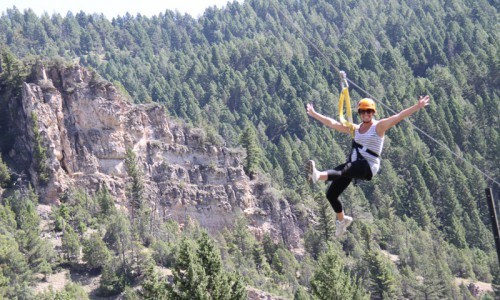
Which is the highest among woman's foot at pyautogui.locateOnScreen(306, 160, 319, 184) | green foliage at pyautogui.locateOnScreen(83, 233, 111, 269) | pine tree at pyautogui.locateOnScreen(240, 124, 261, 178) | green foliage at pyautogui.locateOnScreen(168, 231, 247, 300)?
pine tree at pyautogui.locateOnScreen(240, 124, 261, 178)

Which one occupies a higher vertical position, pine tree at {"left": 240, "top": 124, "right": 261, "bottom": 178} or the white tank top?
pine tree at {"left": 240, "top": 124, "right": 261, "bottom": 178}

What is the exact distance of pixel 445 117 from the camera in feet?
407

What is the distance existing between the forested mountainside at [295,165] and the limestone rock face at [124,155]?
0.90m

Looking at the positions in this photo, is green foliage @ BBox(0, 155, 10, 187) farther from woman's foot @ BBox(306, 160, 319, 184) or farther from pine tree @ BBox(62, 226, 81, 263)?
woman's foot @ BBox(306, 160, 319, 184)

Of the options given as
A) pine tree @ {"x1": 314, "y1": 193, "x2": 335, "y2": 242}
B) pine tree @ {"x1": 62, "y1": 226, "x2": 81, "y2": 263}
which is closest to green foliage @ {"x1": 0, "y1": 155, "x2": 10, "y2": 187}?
pine tree @ {"x1": 62, "y1": 226, "x2": 81, "y2": 263}

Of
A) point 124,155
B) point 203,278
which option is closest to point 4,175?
point 124,155

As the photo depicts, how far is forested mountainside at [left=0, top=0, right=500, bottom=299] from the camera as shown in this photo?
58.0 metres

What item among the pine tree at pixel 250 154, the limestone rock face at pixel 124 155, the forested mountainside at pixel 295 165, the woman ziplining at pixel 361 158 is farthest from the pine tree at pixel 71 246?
the woman ziplining at pixel 361 158

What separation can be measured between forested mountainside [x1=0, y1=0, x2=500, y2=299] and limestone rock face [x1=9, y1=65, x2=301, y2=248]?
2.96ft

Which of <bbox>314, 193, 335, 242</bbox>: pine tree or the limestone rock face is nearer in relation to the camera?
the limestone rock face

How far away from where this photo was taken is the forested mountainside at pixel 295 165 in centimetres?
5803

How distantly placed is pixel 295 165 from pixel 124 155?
42.3 m

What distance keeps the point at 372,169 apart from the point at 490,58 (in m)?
133

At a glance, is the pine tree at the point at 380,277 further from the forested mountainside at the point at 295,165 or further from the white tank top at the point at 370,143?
the white tank top at the point at 370,143
